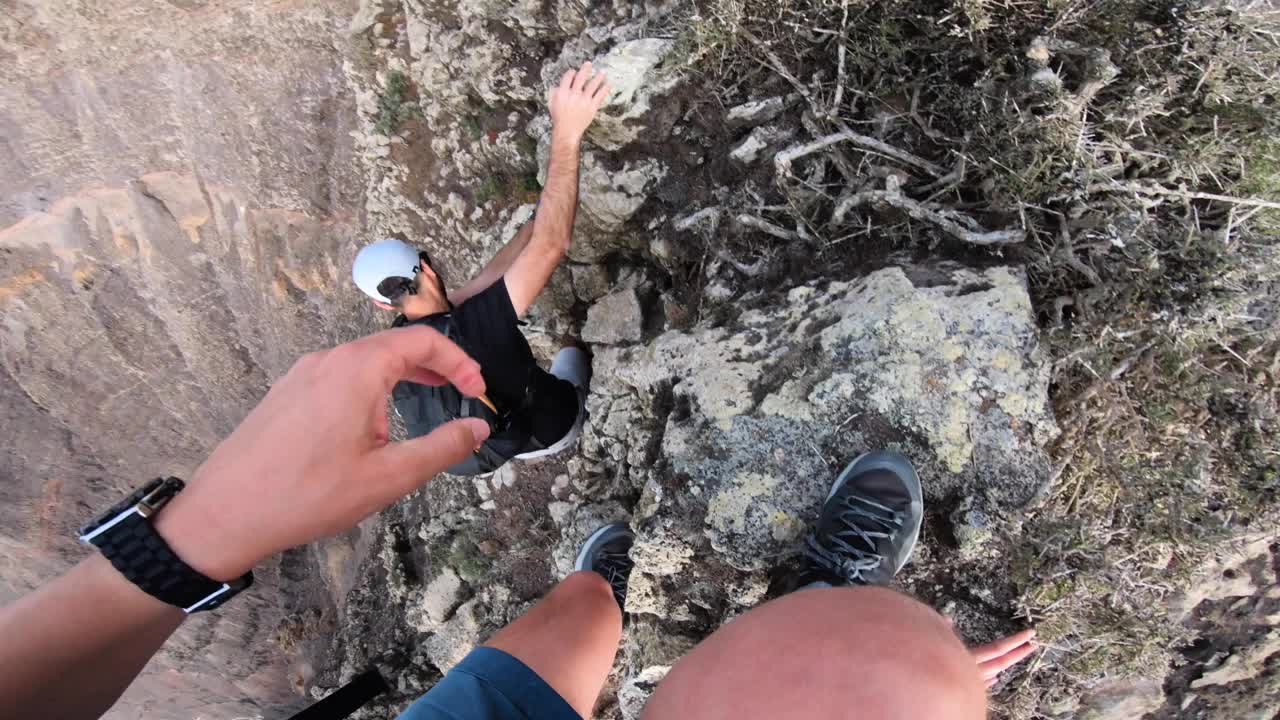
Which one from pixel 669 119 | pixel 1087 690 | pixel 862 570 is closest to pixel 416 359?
pixel 862 570

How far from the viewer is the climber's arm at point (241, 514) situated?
50.6 inches

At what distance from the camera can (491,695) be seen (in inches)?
81.1

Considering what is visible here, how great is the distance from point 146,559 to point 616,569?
196cm

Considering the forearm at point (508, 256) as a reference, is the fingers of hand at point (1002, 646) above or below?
below

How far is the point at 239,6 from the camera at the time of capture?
15.0 ft

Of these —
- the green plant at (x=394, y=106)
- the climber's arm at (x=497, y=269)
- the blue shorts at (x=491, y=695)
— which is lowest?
the blue shorts at (x=491, y=695)

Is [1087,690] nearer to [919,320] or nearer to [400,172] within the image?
[919,320]

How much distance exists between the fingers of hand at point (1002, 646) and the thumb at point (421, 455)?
1.75 m

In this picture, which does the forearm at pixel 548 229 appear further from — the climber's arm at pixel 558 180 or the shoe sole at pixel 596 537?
the shoe sole at pixel 596 537

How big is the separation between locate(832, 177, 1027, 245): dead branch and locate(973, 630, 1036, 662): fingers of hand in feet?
4.15

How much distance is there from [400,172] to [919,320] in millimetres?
3392

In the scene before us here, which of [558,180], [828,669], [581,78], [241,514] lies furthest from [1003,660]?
[581,78]

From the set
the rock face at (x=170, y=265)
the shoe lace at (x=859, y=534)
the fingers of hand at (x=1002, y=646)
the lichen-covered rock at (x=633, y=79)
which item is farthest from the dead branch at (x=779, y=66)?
the rock face at (x=170, y=265)

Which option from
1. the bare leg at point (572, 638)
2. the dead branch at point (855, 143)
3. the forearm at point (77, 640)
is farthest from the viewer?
the bare leg at point (572, 638)
